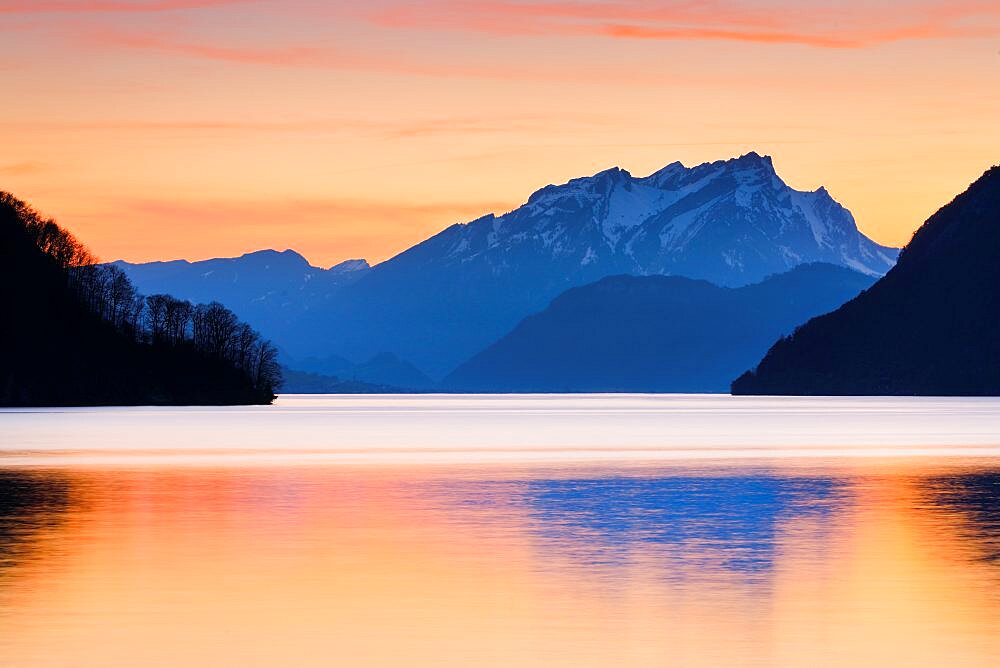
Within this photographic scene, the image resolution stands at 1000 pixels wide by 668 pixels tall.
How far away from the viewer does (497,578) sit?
34.8 m

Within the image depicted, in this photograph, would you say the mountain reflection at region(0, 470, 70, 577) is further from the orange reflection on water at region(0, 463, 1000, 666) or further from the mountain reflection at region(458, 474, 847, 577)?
the mountain reflection at region(458, 474, 847, 577)

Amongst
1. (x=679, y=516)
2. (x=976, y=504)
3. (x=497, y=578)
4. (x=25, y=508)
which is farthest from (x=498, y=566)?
(x=976, y=504)

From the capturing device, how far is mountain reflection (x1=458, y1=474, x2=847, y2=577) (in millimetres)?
39250

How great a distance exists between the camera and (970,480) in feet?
231

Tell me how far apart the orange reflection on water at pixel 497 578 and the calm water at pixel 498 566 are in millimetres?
102

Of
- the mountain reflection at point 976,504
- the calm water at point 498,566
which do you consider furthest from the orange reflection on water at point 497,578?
the mountain reflection at point 976,504

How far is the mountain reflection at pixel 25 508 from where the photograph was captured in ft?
133

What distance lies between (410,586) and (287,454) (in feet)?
222

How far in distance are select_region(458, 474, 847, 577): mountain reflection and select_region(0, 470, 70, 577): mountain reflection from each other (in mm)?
13529

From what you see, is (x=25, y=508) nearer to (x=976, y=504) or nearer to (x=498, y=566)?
(x=498, y=566)

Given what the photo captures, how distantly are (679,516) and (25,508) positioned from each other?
70.5 ft

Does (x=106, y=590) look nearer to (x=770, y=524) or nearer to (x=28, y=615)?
(x=28, y=615)

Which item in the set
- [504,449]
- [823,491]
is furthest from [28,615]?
[504,449]

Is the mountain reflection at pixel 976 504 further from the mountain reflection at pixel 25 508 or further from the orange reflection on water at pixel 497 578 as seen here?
the mountain reflection at pixel 25 508
